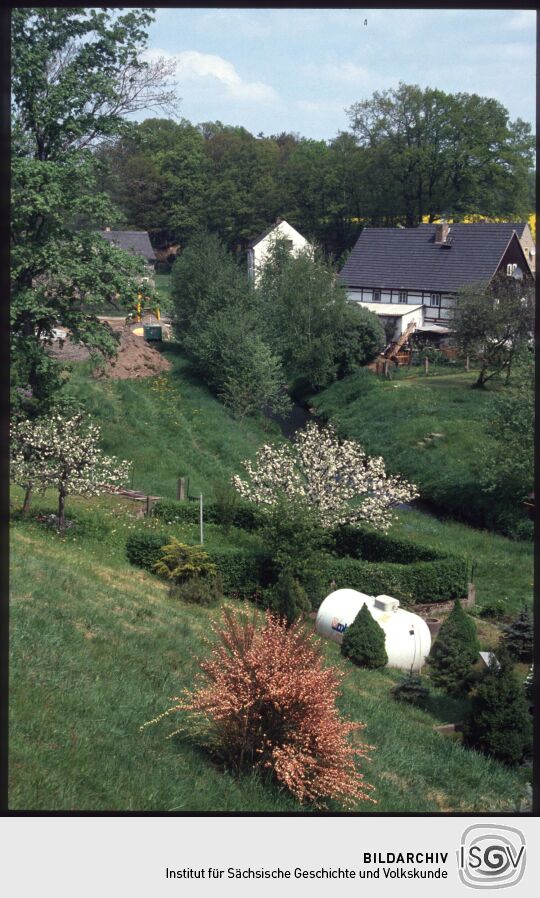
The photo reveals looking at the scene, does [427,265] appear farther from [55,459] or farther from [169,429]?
[55,459]

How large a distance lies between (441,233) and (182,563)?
33176mm

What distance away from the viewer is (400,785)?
9.66 meters

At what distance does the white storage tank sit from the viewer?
616 inches

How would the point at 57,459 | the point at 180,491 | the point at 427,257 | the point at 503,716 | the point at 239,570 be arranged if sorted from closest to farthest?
the point at 503,716 < the point at 239,570 < the point at 57,459 < the point at 180,491 < the point at 427,257

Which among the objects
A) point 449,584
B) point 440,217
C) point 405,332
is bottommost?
point 449,584

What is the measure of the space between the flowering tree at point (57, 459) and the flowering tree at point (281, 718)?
440 inches

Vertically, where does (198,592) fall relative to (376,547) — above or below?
below

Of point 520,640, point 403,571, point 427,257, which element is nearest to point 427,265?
point 427,257

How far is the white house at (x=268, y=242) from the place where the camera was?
49.4 metres

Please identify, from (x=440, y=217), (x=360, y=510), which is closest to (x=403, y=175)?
(x=440, y=217)

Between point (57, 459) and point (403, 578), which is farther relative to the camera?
point (57, 459)

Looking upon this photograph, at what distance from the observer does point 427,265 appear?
46.3 metres

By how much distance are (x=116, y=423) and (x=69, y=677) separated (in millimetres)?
22496

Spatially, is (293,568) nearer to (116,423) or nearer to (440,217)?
(116,423)
